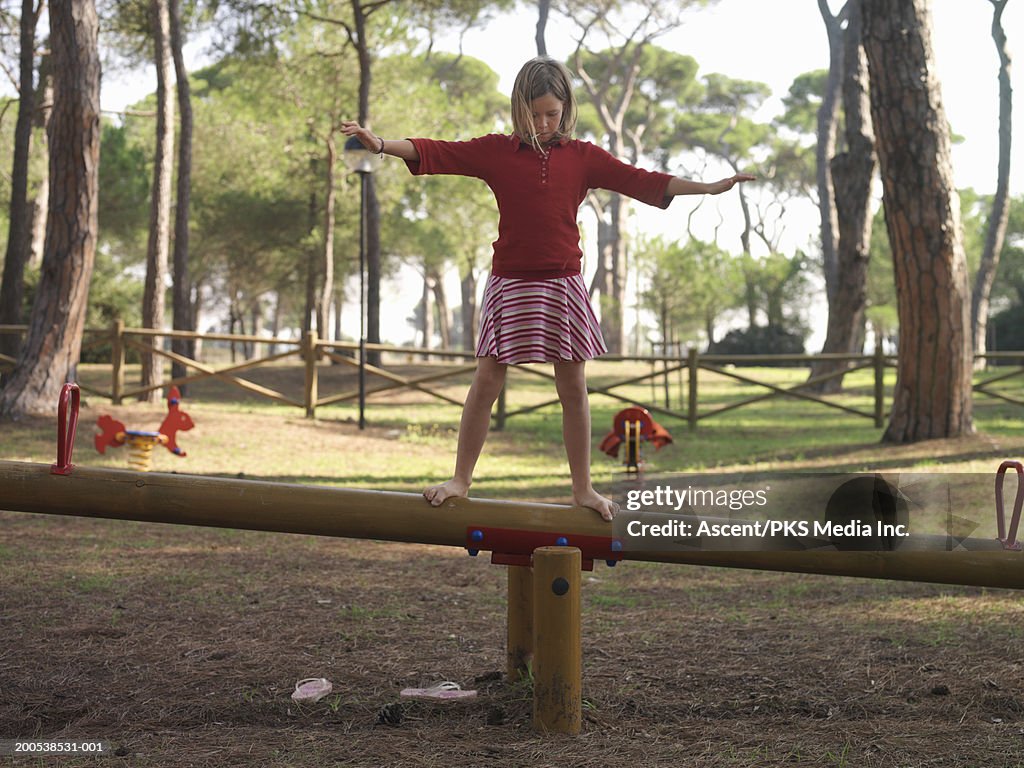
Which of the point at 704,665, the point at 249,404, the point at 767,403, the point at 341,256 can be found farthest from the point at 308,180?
the point at 704,665

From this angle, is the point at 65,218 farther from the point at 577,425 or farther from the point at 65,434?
the point at 577,425

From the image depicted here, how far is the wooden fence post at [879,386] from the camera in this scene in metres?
14.2

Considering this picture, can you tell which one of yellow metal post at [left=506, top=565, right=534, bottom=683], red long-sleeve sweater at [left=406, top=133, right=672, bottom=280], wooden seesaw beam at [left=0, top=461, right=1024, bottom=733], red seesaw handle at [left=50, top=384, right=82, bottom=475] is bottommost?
yellow metal post at [left=506, top=565, right=534, bottom=683]

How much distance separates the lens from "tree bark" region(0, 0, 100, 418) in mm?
11258

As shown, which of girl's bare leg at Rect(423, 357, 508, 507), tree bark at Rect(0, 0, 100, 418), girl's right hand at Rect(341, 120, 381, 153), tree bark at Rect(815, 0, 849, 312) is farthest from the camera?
tree bark at Rect(815, 0, 849, 312)

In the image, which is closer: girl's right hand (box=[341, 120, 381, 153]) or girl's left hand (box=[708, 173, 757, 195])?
girl's right hand (box=[341, 120, 381, 153])

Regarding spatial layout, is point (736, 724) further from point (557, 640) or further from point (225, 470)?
point (225, 470)

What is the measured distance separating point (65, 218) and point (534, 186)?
9.46 m

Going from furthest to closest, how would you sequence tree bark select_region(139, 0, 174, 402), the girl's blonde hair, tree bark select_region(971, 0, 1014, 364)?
1. tree bark select_region(971, 0, 1014, 364)
2. tree bark select_region(139, 0, 174, 402)
3. the girl's blonde hair

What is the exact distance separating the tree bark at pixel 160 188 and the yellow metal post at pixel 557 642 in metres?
12.8

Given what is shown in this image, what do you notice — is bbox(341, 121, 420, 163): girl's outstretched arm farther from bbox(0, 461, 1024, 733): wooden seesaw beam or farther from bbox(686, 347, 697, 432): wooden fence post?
bbox(686, 347, 697, 432): wooden fence post

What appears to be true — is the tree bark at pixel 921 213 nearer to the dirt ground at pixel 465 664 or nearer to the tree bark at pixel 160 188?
the dirt ground at pixel 465 664

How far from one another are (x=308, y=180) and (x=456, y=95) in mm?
13334

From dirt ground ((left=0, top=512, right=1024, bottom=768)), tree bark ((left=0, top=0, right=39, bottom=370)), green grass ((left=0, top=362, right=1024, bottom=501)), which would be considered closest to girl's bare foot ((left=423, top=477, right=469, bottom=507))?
dirt ground ((left=0, top=512, right=1024, bottom=768))
